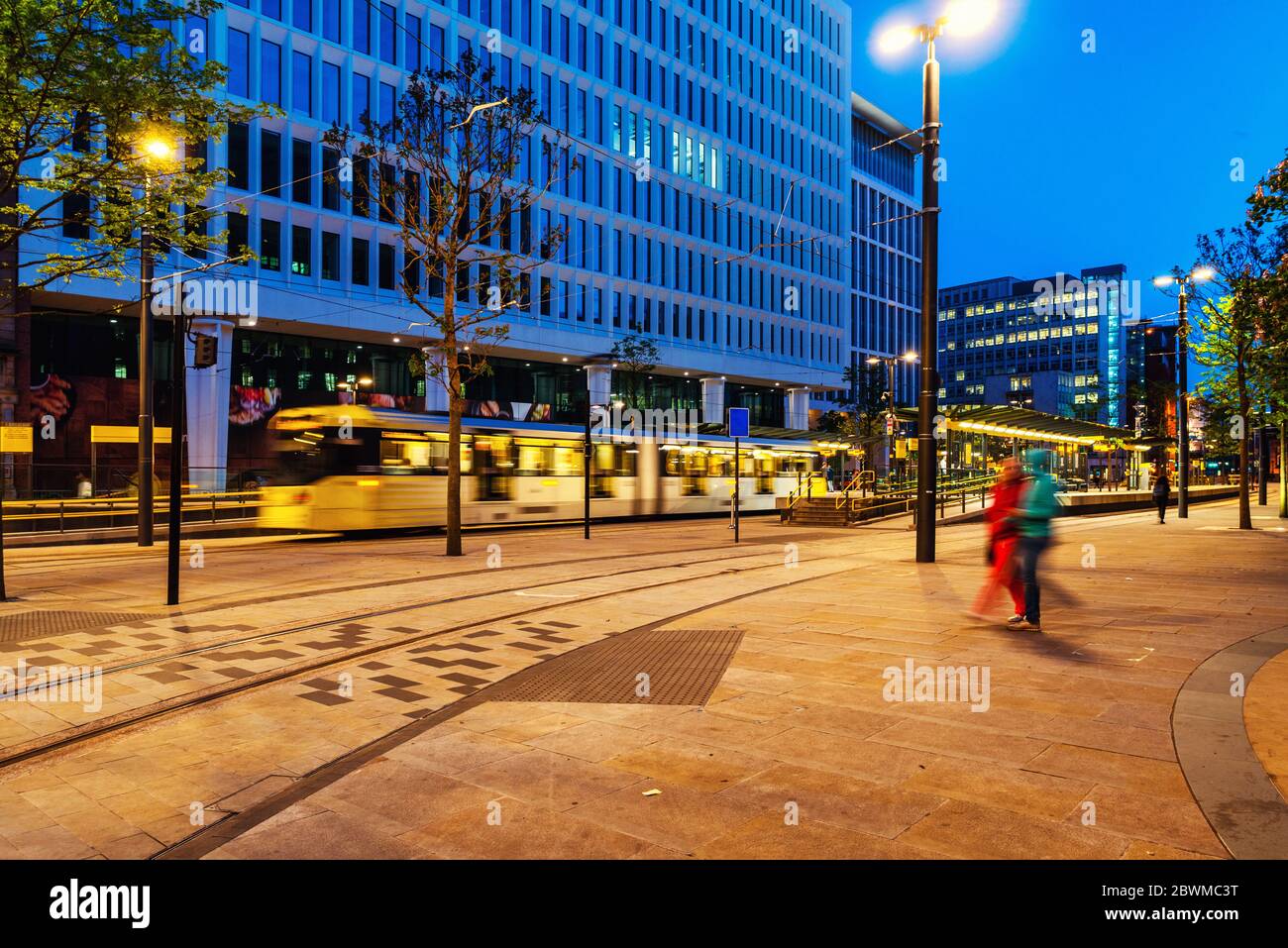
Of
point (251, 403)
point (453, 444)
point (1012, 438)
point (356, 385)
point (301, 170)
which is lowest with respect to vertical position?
point (453, 444)

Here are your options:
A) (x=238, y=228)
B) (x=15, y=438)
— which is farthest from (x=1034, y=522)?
(x=238, y=228)

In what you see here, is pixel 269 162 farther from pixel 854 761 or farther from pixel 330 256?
pixel 854 761

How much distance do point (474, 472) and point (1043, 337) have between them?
463 feet

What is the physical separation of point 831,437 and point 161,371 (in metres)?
29.2

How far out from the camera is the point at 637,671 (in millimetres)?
7281

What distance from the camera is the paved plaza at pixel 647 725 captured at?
13.1ft

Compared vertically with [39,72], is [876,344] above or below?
above

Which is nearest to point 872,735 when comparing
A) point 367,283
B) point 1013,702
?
point 1013,702

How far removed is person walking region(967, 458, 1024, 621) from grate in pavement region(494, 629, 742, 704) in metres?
2.67

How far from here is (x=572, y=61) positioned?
48812 mm

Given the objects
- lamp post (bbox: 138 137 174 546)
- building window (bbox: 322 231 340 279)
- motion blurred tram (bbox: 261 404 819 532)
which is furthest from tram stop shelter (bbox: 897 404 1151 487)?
building window (bbox: 322 231 340 279)

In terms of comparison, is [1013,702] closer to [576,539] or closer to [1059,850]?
[1059,850]

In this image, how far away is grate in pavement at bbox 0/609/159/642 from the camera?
893cm

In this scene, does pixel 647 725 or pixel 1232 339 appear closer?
pixel 647 725
